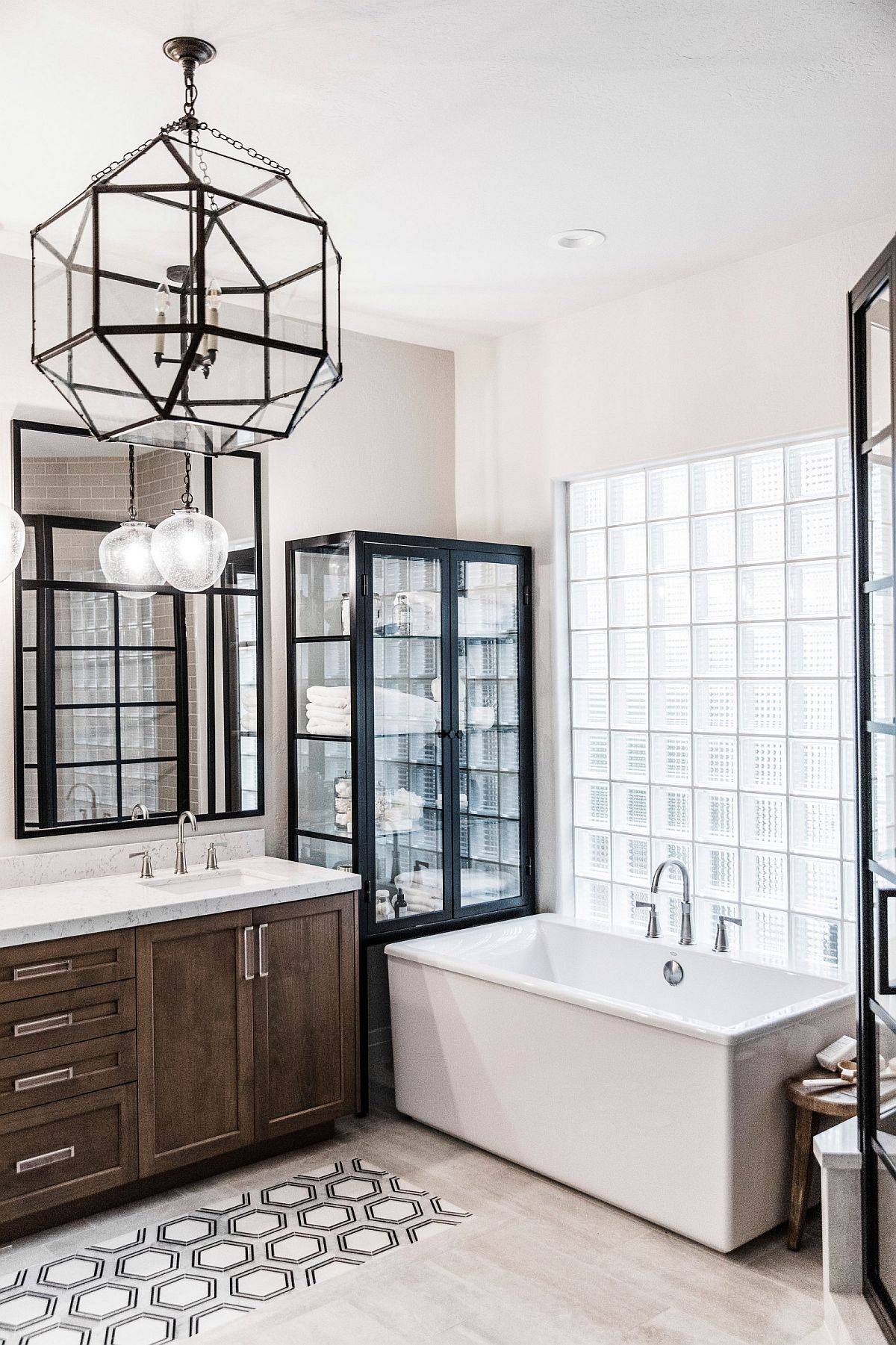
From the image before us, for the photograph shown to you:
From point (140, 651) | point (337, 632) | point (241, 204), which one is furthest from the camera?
point (337, 632)

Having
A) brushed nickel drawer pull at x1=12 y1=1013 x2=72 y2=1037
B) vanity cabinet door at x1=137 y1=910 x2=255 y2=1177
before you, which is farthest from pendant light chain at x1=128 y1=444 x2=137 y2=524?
brushed nickel drawer pull at x1=12 y1=1013 x2=72 y2=1037

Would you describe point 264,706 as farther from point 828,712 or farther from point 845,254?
point 845,254

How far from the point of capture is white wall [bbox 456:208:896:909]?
11.2 ft

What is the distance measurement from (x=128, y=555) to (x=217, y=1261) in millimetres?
2061

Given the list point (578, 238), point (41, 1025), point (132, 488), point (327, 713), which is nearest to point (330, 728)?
point (327, 713)

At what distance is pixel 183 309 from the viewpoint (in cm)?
177

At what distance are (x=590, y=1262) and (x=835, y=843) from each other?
1421 millimetres

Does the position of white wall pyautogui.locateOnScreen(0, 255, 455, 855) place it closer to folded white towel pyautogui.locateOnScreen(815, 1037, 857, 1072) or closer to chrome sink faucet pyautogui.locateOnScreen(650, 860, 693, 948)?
chrome sink faucet pyautogui.locateOnScreen(650, 860, 693, 948)

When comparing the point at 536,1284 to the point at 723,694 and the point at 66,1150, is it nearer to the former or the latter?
the point at 66,1150

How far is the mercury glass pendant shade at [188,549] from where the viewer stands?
3.22 meters

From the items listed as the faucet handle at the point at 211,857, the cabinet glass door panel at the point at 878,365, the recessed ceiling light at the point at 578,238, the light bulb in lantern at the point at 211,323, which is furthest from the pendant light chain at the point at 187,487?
the cabinet glass door panel at the point at 878,365

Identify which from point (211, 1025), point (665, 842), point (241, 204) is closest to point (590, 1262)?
point (211, 1025)

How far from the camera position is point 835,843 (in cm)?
342

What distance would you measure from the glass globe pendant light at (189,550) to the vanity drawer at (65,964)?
1030mm
